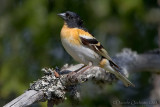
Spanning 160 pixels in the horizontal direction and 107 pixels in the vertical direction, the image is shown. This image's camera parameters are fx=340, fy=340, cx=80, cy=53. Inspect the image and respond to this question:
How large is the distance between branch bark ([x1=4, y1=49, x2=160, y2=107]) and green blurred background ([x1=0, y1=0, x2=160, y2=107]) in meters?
0.28

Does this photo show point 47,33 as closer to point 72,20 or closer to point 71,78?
point 72,20

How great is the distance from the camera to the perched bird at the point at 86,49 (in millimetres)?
4457

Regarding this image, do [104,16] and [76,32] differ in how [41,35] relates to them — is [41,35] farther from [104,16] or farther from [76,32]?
[104,16]

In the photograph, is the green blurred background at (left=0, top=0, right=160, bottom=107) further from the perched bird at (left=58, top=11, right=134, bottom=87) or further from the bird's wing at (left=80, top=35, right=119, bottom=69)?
the bird's wing at (left=80, top=35, right=119, bottom=69)

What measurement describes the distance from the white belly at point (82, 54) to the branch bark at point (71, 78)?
0.13 m

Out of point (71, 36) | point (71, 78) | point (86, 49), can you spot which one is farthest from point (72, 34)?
point (71, 78)

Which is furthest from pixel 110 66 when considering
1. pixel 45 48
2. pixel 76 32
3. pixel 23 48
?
pixel 23 48

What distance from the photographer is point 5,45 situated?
525 cm

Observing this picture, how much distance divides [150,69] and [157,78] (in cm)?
57

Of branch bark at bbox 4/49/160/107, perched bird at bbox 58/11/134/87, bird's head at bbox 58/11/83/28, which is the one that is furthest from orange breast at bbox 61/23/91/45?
branch bark at bbox 4/49/160/107

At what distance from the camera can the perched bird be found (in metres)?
4.46

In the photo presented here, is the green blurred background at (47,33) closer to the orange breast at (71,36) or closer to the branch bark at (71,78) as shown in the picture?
the branch bark at (71,78)

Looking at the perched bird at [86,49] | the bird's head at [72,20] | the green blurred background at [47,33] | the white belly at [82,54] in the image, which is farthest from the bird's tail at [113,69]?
the bird's head at [72,20]

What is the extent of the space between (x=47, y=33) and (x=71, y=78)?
1365 mm
